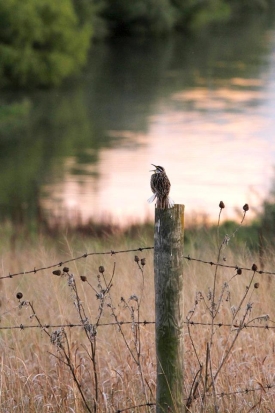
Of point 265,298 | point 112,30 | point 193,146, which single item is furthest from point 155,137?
point 265,298

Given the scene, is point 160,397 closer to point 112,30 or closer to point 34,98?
point 34,98

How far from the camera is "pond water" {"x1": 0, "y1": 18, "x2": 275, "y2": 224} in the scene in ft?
77.1

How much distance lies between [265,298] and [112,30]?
47.8 meters

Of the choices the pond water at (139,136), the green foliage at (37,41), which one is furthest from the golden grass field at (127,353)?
the green foliage at (37,41)

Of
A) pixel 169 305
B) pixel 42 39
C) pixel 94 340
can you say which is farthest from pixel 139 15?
pixel 169 305

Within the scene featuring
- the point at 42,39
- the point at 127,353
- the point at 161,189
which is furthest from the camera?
the point at 42,39

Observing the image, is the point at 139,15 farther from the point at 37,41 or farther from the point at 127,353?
the point at 127,353

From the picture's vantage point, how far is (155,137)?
30.5 m

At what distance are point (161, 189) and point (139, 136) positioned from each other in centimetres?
2765

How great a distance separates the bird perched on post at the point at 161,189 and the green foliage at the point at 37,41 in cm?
3035

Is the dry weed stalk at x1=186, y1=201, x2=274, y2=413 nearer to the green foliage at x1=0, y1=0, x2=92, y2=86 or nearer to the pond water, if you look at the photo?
the pond water

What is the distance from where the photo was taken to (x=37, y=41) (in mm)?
34625

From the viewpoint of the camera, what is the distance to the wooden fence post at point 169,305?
3143 mm

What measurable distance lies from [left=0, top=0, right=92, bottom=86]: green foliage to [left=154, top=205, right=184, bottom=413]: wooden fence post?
3033cm
